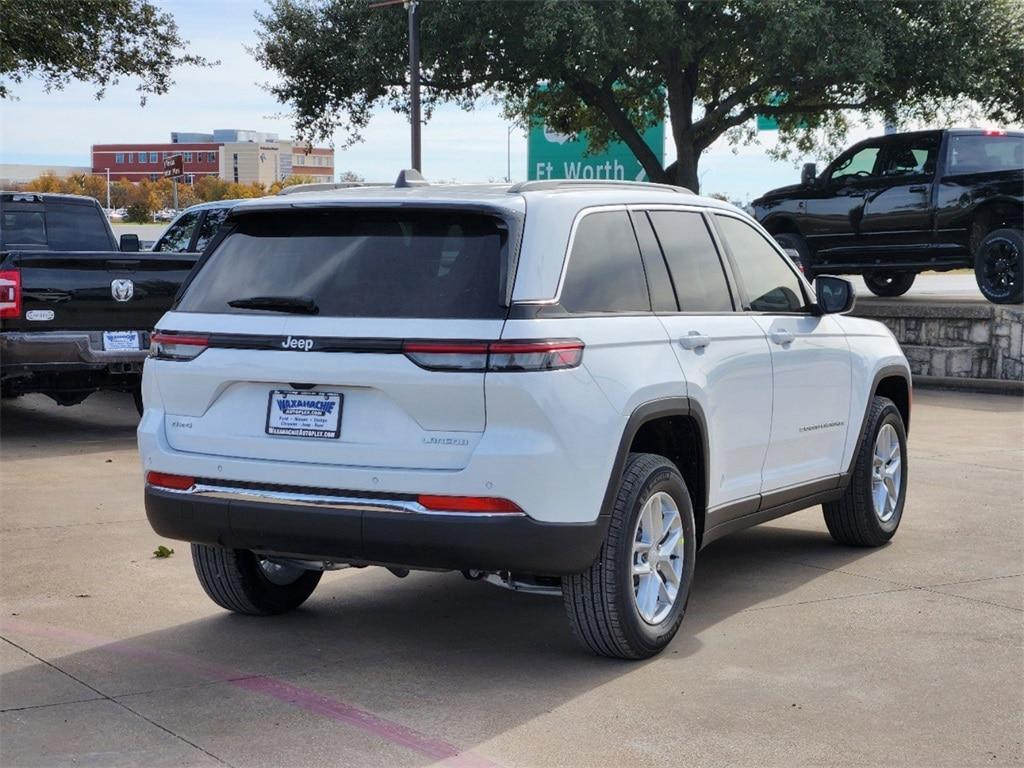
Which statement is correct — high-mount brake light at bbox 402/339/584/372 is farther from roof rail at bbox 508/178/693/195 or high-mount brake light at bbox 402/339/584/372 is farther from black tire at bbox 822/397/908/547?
black tire at bbox 822/397/908/547

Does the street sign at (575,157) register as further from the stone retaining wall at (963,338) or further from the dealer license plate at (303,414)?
the dealer license plate at (303,414)

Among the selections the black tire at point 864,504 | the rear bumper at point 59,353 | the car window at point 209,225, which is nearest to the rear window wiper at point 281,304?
the black tire at point 864,504

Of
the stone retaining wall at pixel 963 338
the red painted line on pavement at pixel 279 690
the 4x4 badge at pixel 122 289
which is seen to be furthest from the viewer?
the stone retaining wall at pixel 963 338

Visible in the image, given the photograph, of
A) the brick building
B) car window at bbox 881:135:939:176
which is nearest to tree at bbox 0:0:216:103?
car window at bbox 881:135:939:176

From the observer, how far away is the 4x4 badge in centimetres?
1145

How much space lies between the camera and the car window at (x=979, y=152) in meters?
17.9

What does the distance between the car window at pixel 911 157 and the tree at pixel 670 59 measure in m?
4.49

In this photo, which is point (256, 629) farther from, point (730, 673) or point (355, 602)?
point (730, 673)

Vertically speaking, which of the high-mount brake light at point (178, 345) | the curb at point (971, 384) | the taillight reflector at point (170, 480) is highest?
the high-mount brake light at point (178, 345)

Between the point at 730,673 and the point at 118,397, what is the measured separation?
11250 mm

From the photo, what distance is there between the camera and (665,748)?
456cm

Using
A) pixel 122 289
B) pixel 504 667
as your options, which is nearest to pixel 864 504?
pixel 504 667

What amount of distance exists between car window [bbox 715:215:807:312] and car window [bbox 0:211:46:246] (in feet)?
30.5

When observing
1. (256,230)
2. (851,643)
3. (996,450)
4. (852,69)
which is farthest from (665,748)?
(852,69)
